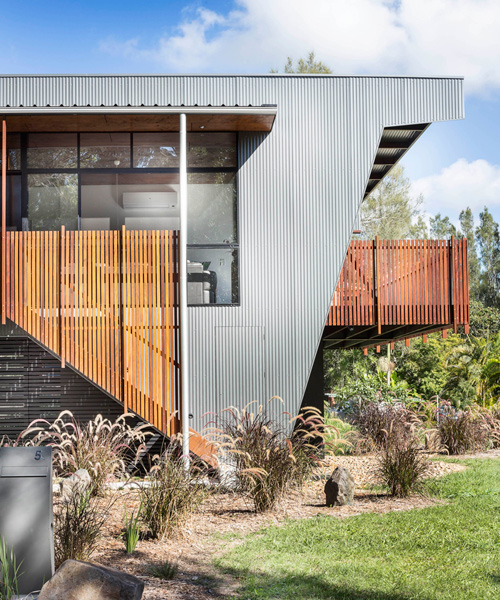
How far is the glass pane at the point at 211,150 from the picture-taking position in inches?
451

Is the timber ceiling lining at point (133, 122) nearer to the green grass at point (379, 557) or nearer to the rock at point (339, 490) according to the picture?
the rock at point (339, 490)

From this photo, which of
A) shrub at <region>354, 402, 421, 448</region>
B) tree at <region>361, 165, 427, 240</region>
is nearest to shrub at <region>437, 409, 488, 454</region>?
shrub at <region>354, 402, 421, 448</region>

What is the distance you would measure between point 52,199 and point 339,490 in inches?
268

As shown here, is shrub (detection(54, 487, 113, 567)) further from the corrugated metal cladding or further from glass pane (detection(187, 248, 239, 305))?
glass pane (detection(187, 248, 239, 305))

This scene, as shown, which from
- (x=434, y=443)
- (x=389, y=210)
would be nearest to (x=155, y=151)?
(x=434, y=443)

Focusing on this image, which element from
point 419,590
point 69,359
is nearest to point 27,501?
point 419,590

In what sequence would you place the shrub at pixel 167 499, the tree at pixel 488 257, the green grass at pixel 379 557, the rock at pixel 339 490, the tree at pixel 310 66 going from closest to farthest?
1. the green grass at pixel 379 557
2. the shrub at pixel 167 499
3. the rock at pixel 339 490
4. the tree at pixel 310 66
5. the tree at pixel 488 257

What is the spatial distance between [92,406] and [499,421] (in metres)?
10.1

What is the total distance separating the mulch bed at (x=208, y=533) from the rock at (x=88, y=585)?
82 centimetres

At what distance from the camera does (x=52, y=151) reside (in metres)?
11.5

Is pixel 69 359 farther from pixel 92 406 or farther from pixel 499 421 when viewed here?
pixel 499 421

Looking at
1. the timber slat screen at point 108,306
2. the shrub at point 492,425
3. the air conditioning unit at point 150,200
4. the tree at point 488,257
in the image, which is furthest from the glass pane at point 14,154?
the tree at point 488,257

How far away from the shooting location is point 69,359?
9.76m

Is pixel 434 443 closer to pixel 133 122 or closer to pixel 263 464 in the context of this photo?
pixel 263 464
